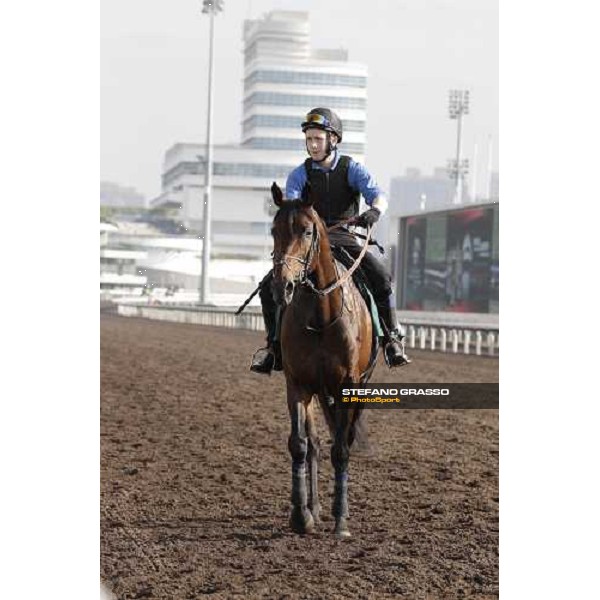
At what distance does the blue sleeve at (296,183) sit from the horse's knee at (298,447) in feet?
6.31

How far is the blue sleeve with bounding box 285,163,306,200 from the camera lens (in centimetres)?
888

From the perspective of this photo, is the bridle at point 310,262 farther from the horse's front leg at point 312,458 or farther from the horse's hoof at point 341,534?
the horse's hoof at point 341,534

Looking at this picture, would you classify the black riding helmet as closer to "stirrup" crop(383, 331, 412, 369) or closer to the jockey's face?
the jockey's face

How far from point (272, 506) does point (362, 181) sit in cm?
322

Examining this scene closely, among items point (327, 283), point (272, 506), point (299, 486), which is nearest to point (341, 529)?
point (299, 486)

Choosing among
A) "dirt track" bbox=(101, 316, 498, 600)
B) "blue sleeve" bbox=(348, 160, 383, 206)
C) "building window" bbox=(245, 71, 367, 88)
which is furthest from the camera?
"building window" bbox=(245, 71, 367, 88)

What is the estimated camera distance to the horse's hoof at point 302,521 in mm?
9461

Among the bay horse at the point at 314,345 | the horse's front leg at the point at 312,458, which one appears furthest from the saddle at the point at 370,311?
the horse's front leg at the point at 312,458

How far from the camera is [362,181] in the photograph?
9.04 m

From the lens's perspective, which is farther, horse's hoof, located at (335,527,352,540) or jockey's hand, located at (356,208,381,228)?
horse's hoof, located at (335,527,352,540)

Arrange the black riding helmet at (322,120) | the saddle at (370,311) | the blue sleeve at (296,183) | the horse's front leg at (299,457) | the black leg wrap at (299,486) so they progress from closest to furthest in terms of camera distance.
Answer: the black riding helmet at (322,120) < the blue sleeve at (296,183) < the horse's front leg at (299,457) < the black leg wrap at (299,486) < the saddle at (370,311)

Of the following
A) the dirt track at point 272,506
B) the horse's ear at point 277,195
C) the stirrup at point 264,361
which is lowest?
the dirt track at point 272,506

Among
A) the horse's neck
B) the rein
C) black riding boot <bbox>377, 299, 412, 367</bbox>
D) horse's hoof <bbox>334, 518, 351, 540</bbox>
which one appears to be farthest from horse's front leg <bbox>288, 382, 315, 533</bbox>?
black riding boot <bbox>377, 299, 412, 367</bbox>
